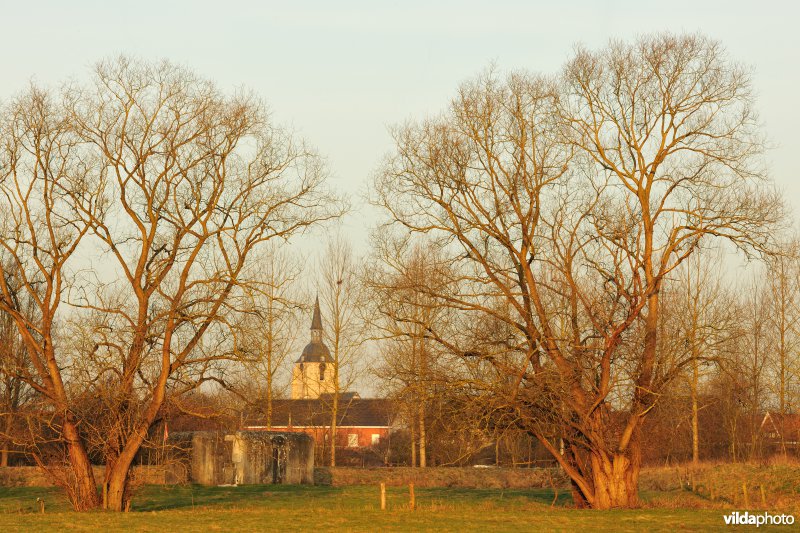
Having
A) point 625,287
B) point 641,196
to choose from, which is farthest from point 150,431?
point 641,196

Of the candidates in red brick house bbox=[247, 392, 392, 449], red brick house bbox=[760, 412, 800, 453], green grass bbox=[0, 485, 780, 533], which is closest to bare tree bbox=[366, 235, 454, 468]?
green grass bbox=[0, 485, 780, 533]

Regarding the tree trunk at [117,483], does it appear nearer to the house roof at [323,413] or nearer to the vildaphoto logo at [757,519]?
the house roof at [323,413]

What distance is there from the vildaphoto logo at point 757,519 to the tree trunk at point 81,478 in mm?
15070

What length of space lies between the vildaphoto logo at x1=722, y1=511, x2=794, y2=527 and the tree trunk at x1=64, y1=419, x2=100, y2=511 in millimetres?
15070

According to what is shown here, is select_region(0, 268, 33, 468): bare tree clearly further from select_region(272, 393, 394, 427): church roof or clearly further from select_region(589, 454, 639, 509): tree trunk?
select_region(589, 454, 639, 509): tree trunk

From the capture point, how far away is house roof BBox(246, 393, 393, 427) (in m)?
46.9

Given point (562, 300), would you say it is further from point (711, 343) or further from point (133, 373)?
point (133, 373)

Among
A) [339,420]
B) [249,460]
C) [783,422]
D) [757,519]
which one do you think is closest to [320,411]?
[339,420]

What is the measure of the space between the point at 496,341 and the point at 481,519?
5.09m

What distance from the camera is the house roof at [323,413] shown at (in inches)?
1847

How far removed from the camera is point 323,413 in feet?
162

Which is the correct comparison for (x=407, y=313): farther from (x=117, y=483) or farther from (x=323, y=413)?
(x=323, y=413)

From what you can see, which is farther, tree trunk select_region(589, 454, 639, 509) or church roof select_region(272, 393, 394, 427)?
church roof select_region(272, 393, 394, 427)

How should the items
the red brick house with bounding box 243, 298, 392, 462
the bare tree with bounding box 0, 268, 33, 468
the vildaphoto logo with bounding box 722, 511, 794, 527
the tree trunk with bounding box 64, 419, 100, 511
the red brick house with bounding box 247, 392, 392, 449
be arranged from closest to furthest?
1. the vildaphoto logo with bounding box 722, 511, 794, 527
2. the bare tree with bounding box 0, 268, 33, 468
3. the tree trunk with bounding box 64, 419, 100, 511
4. the red brick house with bounding box 243, 298, 392, 462
5. the red brick house with bounding box 247, 392, 392, 449
